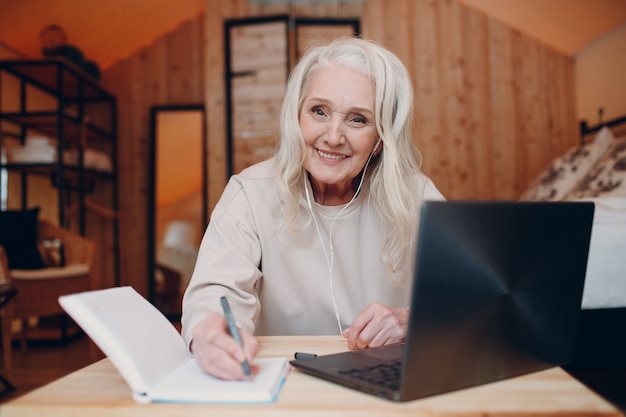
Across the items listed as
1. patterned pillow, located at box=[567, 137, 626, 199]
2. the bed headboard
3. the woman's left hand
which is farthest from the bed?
the bed headboard

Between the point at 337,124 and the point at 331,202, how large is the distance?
8.9 inches

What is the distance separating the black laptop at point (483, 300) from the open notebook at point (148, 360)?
10cm

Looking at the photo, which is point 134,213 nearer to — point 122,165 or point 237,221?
point 122,165

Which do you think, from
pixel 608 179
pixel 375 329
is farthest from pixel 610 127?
pixel 375 329

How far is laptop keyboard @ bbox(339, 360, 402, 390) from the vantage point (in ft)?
2.06

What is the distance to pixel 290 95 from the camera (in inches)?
51.4

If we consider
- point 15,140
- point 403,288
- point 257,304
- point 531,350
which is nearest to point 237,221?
point 257,304

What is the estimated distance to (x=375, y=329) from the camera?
0.93 meters

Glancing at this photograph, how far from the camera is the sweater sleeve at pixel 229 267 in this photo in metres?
1.01

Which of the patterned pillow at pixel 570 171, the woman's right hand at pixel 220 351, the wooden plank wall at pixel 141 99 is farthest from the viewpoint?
the wooden plank wall at pixel 141 99

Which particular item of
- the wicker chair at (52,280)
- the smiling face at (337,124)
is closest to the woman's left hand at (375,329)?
the smiling face at (337,124)

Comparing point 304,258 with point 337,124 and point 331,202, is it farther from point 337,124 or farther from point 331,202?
point 337,124

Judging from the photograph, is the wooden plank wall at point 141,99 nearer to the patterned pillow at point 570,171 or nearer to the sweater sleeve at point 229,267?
the patterned pillow at point 570,171

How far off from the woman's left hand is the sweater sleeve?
241mm
